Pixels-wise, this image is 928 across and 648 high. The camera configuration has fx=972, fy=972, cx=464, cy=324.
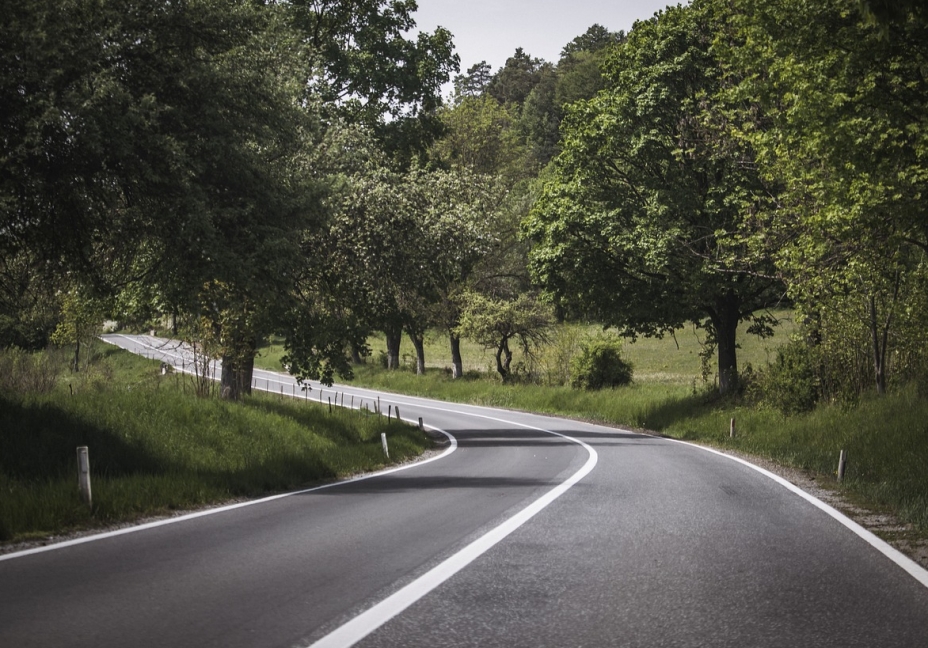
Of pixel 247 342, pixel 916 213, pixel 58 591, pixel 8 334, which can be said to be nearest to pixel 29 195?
pixel 58 591

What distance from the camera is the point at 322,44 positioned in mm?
32344

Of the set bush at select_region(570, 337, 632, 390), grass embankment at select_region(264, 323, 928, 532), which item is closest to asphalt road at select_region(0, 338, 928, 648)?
grass embankment at select_region(264, 323, 928, 532)

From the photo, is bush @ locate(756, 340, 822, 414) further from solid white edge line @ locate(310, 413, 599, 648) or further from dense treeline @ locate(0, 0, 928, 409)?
solid white edge line @ locate(310, 413, 599, 648)

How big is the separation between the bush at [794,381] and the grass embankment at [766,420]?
420mm

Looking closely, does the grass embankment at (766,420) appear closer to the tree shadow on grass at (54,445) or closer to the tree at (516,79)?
the tree shadow on grass at (54,445)

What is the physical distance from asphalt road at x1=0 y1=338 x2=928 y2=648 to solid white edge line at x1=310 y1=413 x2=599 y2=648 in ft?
0.07

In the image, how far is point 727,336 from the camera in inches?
1315

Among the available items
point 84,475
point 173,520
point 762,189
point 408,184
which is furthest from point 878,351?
point 84,475

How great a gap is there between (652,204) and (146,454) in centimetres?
1987

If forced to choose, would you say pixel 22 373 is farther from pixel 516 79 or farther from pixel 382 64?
pixel 516 79

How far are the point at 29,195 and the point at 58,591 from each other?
8.05 meters

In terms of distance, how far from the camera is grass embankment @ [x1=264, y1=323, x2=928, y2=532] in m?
15.6

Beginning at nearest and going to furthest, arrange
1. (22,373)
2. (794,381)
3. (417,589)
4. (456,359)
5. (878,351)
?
1. (417,589)
2. (878,351)
3. (22,373)
4. (794,381)
5. (456,359)

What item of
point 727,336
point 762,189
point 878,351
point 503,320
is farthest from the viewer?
point 503,320
